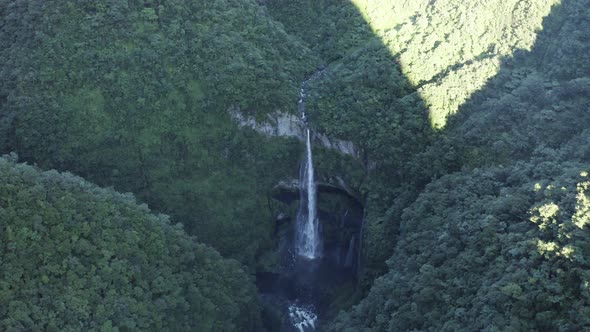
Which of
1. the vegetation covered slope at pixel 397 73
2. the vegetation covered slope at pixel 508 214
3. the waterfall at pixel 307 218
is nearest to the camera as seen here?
the vegetation covered slope at pixel 508 214

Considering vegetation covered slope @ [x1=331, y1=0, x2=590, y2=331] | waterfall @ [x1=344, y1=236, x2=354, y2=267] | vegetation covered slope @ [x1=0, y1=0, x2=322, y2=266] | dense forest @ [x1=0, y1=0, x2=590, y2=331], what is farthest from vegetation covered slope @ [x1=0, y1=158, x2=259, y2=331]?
waterfall @ [x1=344, y1=236, x2=354, y2=267]

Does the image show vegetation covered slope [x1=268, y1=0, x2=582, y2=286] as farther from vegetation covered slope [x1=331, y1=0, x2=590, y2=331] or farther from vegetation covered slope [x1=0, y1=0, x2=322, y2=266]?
vegetation covered slope [x1=0, y1=0, x2=322, y2=266]

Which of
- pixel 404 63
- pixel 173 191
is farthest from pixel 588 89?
pixel 173 191

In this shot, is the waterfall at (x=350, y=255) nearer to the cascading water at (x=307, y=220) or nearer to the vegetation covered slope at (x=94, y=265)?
the cascading water at (x=307, y=220)

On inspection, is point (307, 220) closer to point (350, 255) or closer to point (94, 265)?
point (350, 255)

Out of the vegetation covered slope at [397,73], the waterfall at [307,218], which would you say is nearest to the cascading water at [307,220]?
the waterfall at [307,218]

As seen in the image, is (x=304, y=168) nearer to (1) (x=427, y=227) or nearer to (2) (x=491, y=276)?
(1) (x=427, y=227)
